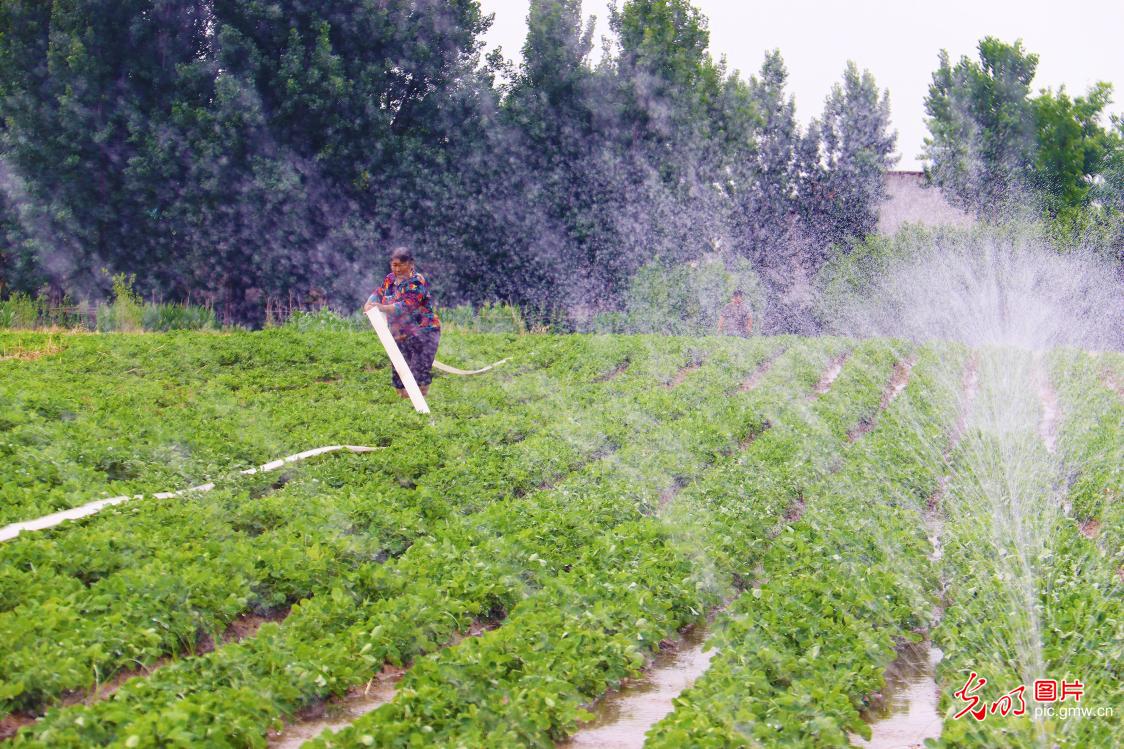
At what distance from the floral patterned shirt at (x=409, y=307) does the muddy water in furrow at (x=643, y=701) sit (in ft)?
24.7

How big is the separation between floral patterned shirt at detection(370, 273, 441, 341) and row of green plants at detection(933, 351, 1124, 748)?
6.24 metres

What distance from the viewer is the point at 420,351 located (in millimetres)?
12836

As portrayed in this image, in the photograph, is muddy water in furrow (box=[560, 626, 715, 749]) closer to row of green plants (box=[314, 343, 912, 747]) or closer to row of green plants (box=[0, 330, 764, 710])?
row of green plants (box=[314, 343, 912, 747])

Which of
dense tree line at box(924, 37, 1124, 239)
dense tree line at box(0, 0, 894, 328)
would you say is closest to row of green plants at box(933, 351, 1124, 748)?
dense tree line at box(0, 0, 894, 328)

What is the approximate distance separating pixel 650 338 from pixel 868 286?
10.2 meters

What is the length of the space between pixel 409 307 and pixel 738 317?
1621 cm

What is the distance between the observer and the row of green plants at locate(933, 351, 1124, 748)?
4062mm

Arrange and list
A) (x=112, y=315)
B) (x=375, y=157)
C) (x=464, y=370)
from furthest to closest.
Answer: (x=375, y=157) → (x=112, y=315) → (x=464, y=370)

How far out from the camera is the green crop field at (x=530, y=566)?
4.24 meters

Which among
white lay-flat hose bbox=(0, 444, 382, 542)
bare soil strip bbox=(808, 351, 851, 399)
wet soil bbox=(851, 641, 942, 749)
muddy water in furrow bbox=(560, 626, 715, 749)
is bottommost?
bare soil strip bbox=(808, 351, 851, 399)

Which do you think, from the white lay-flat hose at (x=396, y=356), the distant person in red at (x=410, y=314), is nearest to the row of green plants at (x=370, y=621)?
the white lay-flat hose at (x=396, y=356)

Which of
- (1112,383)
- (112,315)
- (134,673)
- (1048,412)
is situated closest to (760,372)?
(1048,412)

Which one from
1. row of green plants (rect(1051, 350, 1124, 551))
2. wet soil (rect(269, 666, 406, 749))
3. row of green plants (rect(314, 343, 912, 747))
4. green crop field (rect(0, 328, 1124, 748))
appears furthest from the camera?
row of green plants (rect(1051, 350, 1124, 551))

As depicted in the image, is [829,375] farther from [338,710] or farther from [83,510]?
[338,710]
